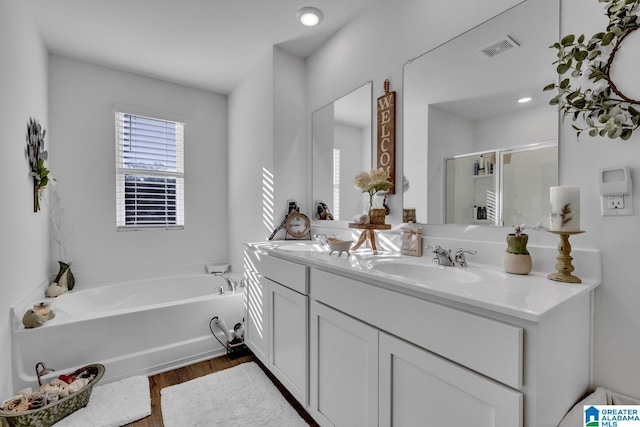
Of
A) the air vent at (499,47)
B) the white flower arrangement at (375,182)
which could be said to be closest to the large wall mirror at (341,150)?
the white flower arrangement at (375,182)

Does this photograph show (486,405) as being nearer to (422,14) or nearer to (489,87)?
(489,87)

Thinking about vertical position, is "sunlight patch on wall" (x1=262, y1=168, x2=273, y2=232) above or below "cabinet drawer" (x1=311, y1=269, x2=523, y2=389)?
above

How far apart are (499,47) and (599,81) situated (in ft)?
1.43

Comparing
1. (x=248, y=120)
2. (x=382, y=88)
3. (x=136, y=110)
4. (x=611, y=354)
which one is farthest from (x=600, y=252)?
(x=136, y=110)

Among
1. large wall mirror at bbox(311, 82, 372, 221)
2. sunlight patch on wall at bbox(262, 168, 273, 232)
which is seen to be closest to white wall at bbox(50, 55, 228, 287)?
sunlight patch on wall at bbox(262, 168, 273, 232)

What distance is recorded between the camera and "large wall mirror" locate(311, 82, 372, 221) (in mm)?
2074

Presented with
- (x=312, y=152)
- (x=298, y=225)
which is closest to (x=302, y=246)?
(x=298, y=225)

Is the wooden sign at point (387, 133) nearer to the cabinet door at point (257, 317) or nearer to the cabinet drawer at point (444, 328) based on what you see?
the cabinet drawer at point (444, 328)

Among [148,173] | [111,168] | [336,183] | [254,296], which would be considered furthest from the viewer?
[148,173]

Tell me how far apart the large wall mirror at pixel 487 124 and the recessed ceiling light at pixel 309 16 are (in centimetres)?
85

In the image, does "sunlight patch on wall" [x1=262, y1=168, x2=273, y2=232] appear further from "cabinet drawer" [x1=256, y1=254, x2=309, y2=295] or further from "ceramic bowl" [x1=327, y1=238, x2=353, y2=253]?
"ceramic bowl" [x1=327, y1=238, x2=353, y2=253]

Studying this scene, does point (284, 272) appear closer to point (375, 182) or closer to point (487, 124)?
point (375, 182)

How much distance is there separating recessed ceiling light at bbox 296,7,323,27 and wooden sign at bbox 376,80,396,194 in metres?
0.75

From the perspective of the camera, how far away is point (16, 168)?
71.3 inches
